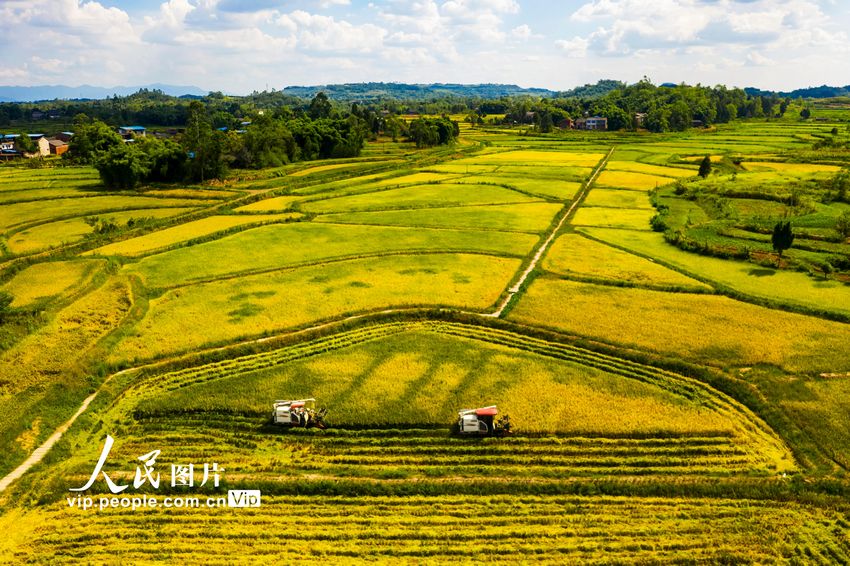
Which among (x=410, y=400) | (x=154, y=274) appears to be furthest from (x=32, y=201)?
(x=410, y=400)

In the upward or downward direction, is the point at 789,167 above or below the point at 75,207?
above

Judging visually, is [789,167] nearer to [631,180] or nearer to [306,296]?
[631,180]

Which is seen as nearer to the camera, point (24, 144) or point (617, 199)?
point (617, 199)

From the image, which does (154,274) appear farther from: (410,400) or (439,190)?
(439,190)

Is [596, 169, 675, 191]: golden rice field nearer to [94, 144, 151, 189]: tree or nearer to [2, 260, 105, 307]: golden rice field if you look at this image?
[2, 260, 105, 307]: golden rice field

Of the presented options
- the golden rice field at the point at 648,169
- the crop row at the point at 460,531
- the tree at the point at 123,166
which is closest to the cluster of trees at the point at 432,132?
the golden rice field at the point at 648,169

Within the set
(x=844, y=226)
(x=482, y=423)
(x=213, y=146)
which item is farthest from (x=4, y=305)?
(x=844, y=226)
